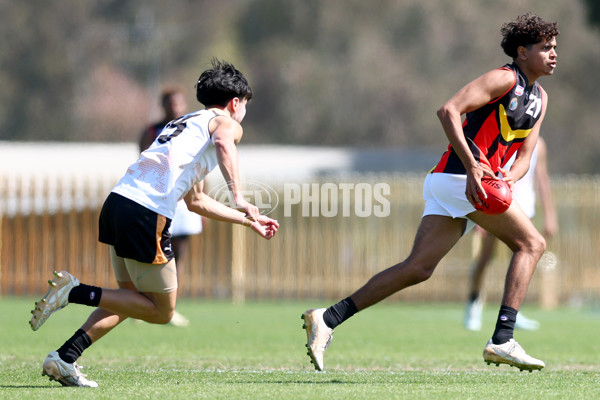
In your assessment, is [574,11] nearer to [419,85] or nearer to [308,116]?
[419,85]

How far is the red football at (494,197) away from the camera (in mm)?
6359

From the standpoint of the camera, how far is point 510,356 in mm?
6234

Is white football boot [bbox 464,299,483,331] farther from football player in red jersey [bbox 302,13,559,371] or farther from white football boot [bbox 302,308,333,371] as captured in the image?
white football boot [bbox 302,308,333,371]

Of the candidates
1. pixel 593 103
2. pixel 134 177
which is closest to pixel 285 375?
pixel 134 177

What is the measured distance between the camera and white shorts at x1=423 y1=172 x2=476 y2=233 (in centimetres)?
655

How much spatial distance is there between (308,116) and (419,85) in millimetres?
4909

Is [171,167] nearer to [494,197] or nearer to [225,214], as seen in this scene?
[225,214]

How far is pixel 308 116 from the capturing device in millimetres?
45094

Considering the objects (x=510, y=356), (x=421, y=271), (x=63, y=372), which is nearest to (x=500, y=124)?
(x=421, y=271)

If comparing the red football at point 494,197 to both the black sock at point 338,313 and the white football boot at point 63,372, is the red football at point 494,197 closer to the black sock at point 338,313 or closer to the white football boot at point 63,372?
the black sock at point 338,313

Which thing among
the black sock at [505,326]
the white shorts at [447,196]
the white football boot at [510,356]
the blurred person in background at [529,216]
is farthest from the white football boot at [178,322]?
the white football boot at [510,356]

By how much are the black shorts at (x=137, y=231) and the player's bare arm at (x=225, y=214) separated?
0.36m

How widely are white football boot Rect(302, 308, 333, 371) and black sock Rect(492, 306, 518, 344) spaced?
1.04 m

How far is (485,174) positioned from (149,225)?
6.84ft
